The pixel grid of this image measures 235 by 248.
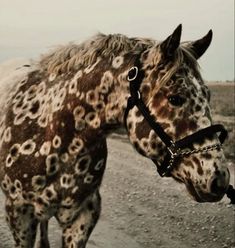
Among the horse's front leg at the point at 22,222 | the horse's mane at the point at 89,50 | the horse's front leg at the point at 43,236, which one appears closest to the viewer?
the horse's mane at the point at 89,50

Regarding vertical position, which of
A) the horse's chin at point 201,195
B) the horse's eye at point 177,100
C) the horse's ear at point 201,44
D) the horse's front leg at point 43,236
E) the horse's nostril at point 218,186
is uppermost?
the horse's ear at point 201,44

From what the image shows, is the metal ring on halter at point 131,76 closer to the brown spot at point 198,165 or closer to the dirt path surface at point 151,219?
the brown spot at point 198,165

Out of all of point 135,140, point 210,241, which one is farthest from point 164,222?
point 135,140

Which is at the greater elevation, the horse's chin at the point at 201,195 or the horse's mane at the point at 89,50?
the horse's mane at the point at 89,50

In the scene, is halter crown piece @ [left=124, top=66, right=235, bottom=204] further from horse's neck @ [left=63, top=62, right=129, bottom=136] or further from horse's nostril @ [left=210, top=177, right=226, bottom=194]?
horse's nostril @ [left=210, top=177, right=226, bottom=194]

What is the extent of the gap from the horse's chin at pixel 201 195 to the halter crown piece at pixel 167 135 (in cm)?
18

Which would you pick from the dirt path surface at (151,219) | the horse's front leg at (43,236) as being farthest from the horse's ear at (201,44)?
the dirt path surface at (151,219)

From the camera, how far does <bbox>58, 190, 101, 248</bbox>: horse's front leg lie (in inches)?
167

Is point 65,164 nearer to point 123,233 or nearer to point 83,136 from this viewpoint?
point 83,136

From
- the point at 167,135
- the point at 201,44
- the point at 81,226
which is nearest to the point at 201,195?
the point at 167,135

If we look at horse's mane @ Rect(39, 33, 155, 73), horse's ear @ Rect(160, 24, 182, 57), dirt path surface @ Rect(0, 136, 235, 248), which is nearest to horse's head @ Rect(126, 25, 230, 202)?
horse's ear @ Rect(160, 24, 182, 57)

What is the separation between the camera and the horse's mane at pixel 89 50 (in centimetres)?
385

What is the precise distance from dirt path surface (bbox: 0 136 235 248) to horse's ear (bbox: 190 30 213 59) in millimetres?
3466

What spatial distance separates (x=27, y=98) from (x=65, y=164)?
69cm
